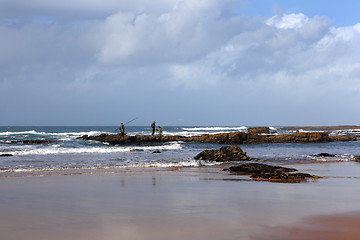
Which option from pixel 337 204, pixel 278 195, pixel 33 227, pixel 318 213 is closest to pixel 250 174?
pixel 278 195

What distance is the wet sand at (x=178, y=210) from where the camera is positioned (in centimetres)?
439

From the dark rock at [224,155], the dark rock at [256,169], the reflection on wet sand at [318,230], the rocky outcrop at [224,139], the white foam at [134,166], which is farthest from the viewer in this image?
the rocky outcrop at [224,139]

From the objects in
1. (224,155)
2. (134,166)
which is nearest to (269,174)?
(134,166)

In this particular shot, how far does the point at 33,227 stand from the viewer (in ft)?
15.2

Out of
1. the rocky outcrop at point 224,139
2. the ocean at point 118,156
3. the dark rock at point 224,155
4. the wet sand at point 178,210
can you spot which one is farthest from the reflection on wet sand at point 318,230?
the rocky outcrop at point 224,139

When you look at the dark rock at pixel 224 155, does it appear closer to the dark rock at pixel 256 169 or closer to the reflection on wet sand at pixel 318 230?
the dark rock at pixel 256 169

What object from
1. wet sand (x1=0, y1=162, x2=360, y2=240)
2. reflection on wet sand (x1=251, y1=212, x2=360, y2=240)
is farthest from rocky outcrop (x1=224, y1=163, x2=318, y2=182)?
reflection on wet sand (x1=251, y1=212, x2=360, y2=240)

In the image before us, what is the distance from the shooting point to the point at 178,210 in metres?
5.55

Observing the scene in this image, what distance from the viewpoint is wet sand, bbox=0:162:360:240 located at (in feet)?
14.4

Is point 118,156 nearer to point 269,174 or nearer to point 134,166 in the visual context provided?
point 134,166

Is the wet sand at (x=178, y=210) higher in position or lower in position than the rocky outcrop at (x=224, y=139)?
lower

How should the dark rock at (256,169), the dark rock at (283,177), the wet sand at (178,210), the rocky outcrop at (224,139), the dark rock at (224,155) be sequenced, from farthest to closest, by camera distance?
the rocky outcrop at (224,139) → the dark rock at (224,155) → the dark rock at (256,169) → the dark rock at (283,177) → the wet sand at (178,210)

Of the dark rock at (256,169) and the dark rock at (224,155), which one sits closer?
the dark rock at (256,169)

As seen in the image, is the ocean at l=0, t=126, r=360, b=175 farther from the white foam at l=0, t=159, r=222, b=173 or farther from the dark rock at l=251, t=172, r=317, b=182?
the dark rock at l=251, t=172, r=317, b=182
